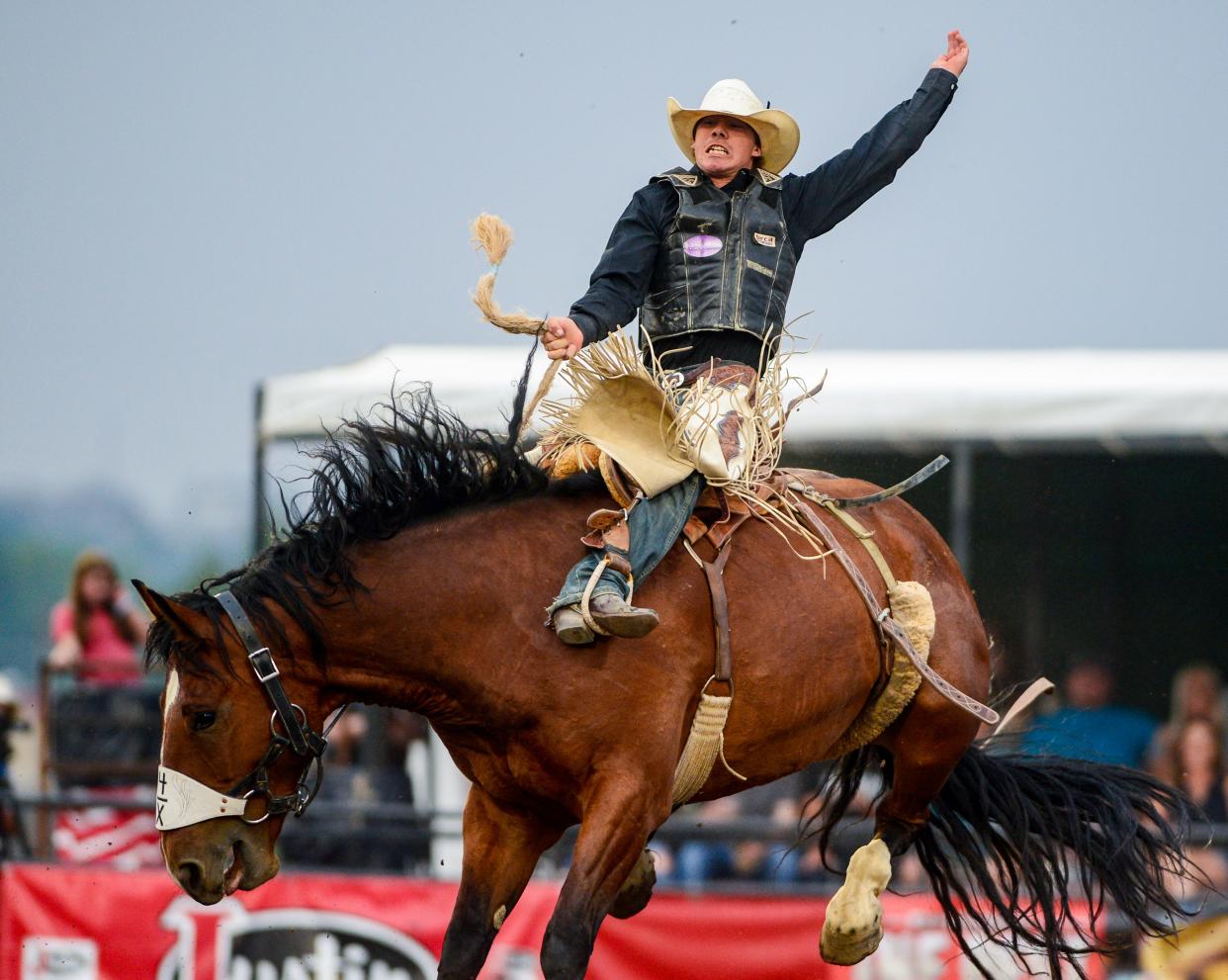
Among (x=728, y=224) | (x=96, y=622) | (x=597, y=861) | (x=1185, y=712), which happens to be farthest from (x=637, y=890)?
(x=96, y=622)

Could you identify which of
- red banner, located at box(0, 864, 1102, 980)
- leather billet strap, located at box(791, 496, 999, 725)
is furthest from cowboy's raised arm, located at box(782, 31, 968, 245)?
red banner, located at box(0, 864, 1102, 980)

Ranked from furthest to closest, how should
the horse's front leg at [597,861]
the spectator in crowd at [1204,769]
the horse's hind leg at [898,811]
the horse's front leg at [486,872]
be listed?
1. the spectator in crowd at [1204,769]
2. the horse's hind leg at [898,811]
3. the horse's front leg at [486,872]
4. the horse's front leg at [597,861]

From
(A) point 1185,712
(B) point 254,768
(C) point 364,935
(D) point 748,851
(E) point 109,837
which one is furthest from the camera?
(A) point 1185,712

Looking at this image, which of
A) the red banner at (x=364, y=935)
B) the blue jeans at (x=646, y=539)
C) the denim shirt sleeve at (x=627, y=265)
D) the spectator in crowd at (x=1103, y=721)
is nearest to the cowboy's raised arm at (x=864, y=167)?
the denim shirt sleeve at (x=627, y=265)

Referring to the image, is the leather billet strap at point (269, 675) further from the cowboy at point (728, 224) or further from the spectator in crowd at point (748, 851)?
the spectator in crowd at point (748, 851)

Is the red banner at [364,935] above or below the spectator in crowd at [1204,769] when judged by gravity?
below

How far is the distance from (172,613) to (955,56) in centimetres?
294

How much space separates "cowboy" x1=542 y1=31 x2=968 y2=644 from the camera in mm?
4855

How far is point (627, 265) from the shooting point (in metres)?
4.79

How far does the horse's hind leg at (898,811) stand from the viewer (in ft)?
16.3

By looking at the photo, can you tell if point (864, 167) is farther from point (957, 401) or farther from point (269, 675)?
point (957, 401)

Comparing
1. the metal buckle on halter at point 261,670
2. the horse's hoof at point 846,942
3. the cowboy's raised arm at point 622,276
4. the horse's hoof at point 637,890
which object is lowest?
the horse's hoof at point 846,942

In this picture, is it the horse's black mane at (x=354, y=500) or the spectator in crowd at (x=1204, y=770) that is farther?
the spectator in crowd at (x=1204, y=770)

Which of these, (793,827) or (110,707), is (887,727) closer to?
(793,827)
